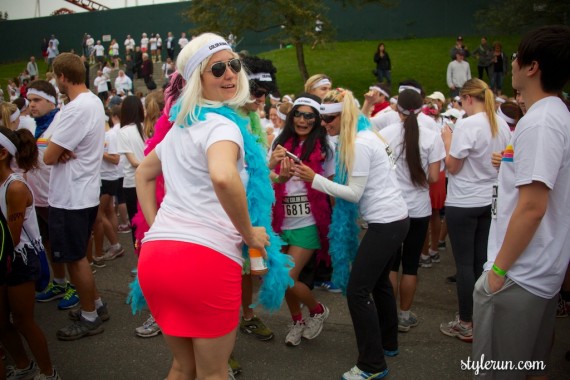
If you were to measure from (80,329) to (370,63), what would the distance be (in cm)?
2319

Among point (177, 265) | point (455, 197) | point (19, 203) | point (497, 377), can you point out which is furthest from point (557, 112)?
point (19, 203)

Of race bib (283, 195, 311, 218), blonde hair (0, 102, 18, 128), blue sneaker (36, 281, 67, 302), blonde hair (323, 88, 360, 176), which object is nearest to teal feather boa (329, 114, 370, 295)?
blonde hair (323, 88, 360, 176)

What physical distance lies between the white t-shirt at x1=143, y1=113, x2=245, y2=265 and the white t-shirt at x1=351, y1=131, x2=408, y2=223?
1.36 metres

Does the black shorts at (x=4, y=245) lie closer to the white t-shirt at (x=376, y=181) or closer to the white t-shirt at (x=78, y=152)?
the white t-shirt at (x=78, y=152)

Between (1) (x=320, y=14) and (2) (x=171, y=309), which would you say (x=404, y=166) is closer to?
(2) (x=171, y=309)

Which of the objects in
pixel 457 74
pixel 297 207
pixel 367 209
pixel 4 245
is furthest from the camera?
pixel 457 74

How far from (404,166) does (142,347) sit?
8.64 feet

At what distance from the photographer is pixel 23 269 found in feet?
11.7

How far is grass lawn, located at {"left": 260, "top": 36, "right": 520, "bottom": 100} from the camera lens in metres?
22.0

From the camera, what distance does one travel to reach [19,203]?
11.8 ft

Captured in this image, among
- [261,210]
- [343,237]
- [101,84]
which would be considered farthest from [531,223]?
[101,84]

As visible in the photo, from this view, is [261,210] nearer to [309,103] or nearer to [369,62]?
[309,103]

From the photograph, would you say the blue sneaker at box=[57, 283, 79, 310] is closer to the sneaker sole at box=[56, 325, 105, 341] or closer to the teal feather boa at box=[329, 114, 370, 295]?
the sneaker sole at box=[56, 325, 105, 341]

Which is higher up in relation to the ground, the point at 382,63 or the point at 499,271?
the point at 382,63
